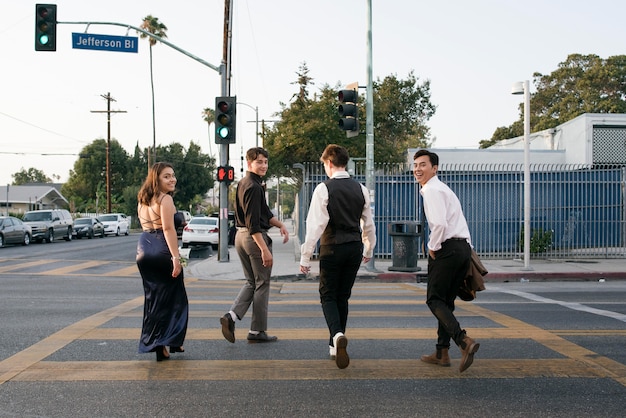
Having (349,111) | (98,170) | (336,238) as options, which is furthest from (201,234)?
(98,170)

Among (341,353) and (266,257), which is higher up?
(266,257)

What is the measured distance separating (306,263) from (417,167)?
1.27 m

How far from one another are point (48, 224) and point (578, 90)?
4836 centimetres

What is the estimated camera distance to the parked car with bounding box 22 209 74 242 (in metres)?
31.2

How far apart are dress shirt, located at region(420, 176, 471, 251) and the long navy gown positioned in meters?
2.28

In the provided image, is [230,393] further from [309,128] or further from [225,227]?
[309,128]

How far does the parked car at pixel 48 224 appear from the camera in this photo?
102ft

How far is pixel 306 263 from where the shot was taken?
5535 mm

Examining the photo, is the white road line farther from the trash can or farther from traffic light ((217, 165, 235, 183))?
traffic light ((217, 165, 235, 183))

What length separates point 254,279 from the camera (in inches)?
253

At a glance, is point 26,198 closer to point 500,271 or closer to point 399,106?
point 399,106

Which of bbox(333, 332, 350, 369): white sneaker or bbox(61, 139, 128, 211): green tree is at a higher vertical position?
bbox(61, 139, 128, 211): green tree

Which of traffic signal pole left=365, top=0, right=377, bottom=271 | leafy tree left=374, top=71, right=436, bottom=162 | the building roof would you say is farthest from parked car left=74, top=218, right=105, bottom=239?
the building roof

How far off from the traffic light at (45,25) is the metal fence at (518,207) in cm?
750
